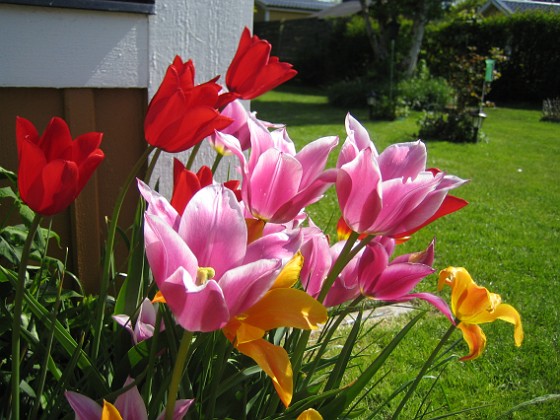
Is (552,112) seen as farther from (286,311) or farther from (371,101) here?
(286,311)

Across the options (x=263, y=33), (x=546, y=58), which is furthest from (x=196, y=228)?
(x=263, y=33)

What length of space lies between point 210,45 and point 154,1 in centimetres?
25

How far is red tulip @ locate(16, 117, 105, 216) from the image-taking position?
25.1 inches

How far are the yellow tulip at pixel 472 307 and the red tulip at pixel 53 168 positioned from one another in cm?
50

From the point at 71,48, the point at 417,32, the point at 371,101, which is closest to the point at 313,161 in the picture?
the point at 71,48

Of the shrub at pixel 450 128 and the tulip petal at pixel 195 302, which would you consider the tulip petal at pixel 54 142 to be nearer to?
the tulip petal at pixel 195 302

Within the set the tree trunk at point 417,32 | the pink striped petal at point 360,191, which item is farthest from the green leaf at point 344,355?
the tree trunk at point 417,32

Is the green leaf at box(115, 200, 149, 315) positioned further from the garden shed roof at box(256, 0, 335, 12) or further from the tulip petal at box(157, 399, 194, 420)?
the garden shed roof at box(256, 0, 335, 12)

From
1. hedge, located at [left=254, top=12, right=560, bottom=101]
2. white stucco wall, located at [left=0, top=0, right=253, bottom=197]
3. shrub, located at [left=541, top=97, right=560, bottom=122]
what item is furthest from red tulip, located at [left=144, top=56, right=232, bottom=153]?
hedge, located at [left=254, top=12, right=560, bottom=101]

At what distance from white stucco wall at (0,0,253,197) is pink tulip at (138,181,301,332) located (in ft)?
4.52

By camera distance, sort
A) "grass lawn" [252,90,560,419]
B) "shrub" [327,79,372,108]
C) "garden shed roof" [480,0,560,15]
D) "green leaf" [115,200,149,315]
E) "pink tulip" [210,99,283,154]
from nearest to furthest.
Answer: "green leaf" [115,200,149,315]
"pink tulip" [210,99,283,154]
"grass lawn" [252,90,560,419]
"shrub" [327,79,372,108]
"garden shed roof" [480,0,560,15]

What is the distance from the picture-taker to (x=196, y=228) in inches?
23.5

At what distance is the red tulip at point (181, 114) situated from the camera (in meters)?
0.76

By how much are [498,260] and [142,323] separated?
369 centimetres
